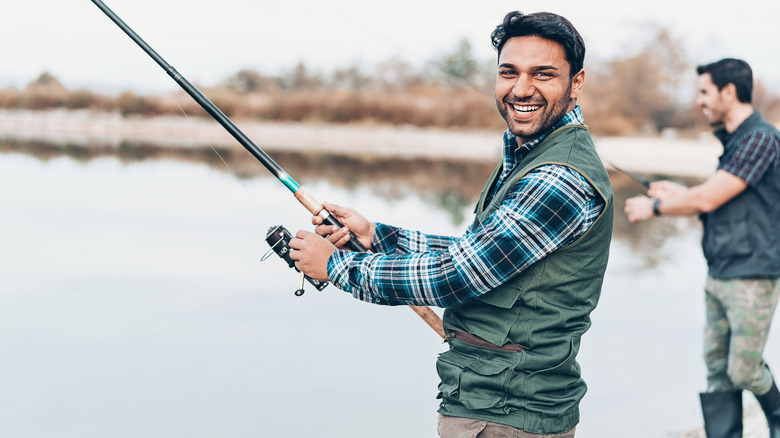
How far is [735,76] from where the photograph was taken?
309 cm

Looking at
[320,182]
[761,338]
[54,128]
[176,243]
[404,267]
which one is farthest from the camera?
[54,128]

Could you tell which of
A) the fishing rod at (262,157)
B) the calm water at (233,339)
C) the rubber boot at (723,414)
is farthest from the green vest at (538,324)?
the rubber boot at (723,414)

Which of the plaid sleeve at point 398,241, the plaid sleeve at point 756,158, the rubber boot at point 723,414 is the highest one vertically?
the plaid sleeve at point 756,158

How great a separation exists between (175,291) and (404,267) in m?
4.79

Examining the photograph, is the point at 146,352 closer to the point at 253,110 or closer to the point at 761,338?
the point at 761,338

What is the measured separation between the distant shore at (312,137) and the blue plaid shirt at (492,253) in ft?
70.2

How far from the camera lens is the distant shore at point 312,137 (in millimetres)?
24031

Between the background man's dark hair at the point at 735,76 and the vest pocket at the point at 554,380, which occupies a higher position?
the background man's dark hair at the point at 735,76

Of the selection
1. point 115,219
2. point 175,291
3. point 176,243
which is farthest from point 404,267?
point 115,219

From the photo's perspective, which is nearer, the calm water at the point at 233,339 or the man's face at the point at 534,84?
the man's face at the point at 534,84

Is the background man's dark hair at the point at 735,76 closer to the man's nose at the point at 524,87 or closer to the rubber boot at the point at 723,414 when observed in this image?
the rubber boot at the point at 723,414

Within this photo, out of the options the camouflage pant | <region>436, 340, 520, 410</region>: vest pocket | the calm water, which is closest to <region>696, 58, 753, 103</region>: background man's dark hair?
the camouflage pant

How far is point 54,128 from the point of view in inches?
1098

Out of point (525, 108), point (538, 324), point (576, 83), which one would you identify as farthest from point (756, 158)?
point (538, 324)
